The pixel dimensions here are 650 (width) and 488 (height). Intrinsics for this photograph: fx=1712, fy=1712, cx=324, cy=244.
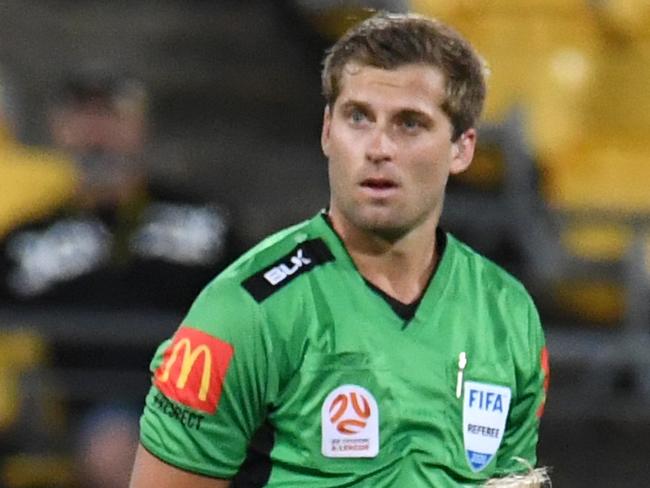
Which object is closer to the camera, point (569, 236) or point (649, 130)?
point (569, 236)

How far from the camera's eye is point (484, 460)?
279 cm

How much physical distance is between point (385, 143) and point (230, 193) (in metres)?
3.36

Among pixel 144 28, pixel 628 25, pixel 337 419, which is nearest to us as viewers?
pixel 337 419

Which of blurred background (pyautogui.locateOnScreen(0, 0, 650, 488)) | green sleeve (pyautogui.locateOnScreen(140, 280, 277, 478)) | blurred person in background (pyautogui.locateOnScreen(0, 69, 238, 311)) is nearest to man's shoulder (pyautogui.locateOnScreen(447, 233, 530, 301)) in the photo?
green sleeve (pyautogui.locateOnScreen(140, 280, 277, 478))

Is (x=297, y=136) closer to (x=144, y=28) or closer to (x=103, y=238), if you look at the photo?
(x=144, y=28)

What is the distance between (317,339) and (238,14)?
4001mm

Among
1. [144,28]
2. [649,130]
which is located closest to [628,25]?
[649,130]

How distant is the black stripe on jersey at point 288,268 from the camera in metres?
2.66

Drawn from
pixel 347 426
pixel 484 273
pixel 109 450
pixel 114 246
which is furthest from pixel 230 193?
pixel 347 426

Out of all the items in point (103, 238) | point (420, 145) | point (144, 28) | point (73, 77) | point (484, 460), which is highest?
point (144, 28)

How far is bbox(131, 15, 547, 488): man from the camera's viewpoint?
8.65 ft

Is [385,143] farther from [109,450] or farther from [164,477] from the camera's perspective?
[109,450]

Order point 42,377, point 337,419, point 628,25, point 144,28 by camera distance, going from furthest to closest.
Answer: point 144,28 < point 628,25 < point 42,377 < point 337,419

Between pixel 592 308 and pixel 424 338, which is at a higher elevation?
pixel 592 308
